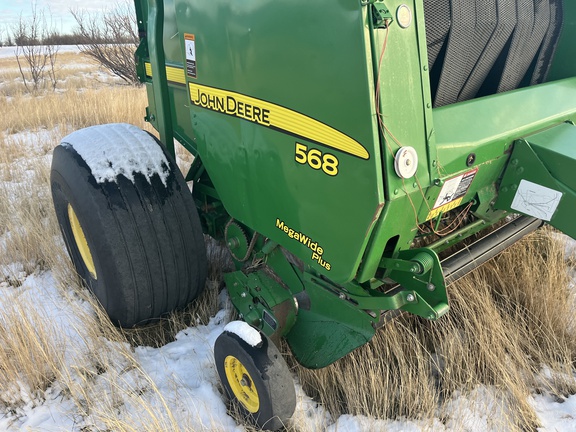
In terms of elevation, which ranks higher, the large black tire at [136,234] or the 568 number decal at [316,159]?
the 568 number decal at [316,159]

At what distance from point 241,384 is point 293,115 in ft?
3.60

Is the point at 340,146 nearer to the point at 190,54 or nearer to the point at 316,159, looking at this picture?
the point at 316,159

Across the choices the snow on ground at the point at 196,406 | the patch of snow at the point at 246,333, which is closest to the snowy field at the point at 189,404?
the snow on ground at the point at 196,406

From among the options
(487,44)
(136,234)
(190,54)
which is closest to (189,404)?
(136,234)

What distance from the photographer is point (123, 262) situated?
2.16 meters

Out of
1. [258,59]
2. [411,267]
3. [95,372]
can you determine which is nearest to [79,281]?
[95,372]

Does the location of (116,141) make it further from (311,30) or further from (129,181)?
(311,30)

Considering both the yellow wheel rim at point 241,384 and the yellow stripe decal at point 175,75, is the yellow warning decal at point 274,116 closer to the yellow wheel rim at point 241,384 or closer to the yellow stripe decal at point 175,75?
the yellow stripe decal at point 175,75

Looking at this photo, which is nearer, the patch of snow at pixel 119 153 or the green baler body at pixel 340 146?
the green baler body at pixel 340 146

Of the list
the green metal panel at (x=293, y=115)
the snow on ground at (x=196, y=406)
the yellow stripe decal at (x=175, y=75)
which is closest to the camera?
the green metal panel at (x=293, y=115)

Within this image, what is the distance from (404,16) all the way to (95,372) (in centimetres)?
199

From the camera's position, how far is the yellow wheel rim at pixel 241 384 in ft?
6.13

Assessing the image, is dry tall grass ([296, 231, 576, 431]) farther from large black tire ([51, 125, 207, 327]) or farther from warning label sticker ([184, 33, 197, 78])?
warning label sticker ([184, 33, 197, 78])

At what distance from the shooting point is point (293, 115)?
1.58 m
